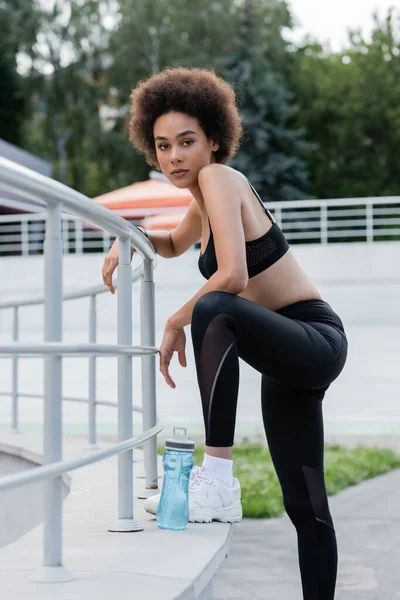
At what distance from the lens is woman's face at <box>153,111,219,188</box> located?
2508mm

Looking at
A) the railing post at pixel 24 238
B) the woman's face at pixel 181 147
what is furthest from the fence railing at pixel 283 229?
the woman's face at pixel 181 147

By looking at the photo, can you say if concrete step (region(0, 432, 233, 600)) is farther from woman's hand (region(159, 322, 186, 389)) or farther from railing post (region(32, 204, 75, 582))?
woman's hand (region(159, 322, 186, 389))

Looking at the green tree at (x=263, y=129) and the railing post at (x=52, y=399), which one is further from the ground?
the green tree at (x=263, y=129)

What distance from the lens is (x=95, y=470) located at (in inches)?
143

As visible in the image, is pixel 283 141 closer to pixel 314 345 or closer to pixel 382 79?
pixel 382 79

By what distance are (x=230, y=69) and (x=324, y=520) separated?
31.0 meters

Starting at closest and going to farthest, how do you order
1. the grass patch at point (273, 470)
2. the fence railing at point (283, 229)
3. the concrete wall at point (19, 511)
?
1. the concrete wall at point (19, 511)
2. the grass patch at point (273, 470)
3. the fence railing at point (283, 229)

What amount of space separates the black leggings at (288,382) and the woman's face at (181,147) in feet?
1.34

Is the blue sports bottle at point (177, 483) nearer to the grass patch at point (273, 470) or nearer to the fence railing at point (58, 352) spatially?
the fence railing at point (58, 352)

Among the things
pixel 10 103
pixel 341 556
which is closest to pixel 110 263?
pixel 341 556

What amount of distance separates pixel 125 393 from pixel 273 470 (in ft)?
9.85

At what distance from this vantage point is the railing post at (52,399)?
187 centimetres

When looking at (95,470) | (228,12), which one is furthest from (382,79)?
(95,470)

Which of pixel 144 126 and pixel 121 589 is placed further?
pixel 144 126
